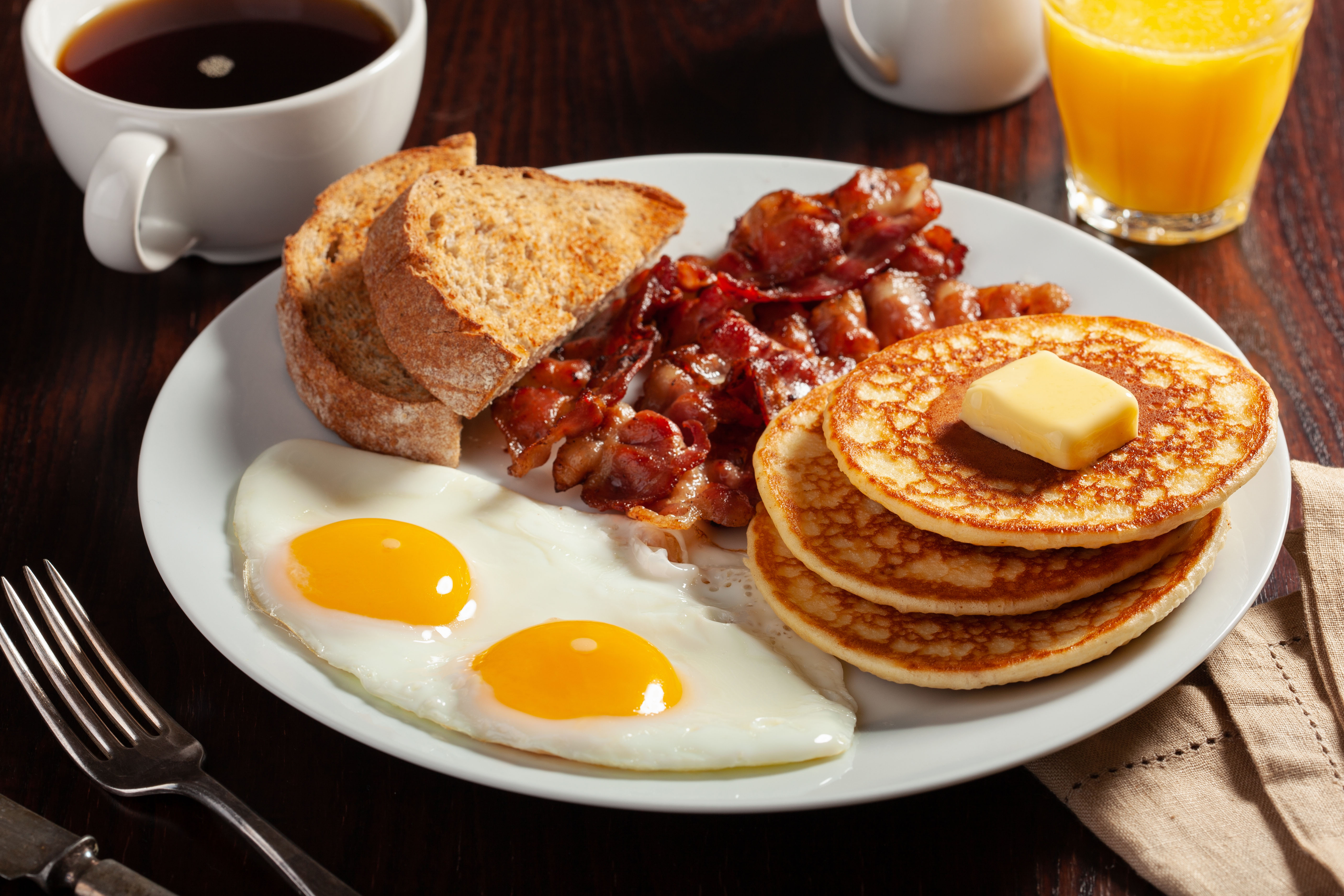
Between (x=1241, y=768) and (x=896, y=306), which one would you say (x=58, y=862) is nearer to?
(x=1241, y=768)

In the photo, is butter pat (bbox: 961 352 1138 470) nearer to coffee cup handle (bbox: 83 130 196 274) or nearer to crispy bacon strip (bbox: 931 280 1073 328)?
crispy bacon strip (bbox: 931 280 1073 328)

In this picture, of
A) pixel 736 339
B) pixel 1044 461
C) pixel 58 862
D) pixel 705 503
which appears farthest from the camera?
pixel 736 339

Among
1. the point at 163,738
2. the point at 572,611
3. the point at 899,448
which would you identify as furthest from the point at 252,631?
the point at 899,448

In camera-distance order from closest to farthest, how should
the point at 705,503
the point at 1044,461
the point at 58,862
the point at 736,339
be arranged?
the point at 58,862
the point at 1044,461
the point at 705,503
the point at 736,339

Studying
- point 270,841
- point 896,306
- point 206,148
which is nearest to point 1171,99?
point 896,306

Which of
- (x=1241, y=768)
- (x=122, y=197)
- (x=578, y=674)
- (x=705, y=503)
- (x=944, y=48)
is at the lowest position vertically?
(x=1241, y=768)

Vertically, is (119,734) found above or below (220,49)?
below

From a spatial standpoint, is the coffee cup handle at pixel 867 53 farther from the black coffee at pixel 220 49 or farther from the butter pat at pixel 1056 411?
the butter pat at pixel 1056 411
